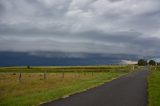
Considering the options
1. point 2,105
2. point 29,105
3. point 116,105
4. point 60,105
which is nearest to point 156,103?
point 116,105

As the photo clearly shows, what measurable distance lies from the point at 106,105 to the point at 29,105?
4.28 m

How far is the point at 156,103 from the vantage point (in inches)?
771

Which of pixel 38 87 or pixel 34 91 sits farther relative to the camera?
pixel 38 87

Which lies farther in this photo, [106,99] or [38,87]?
[38,87]

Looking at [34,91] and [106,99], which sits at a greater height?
[106,99]

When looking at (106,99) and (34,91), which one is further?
(34,91)

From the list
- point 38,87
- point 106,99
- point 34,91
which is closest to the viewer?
point 106,99

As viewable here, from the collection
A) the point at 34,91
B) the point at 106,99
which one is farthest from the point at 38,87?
the point at 106,99

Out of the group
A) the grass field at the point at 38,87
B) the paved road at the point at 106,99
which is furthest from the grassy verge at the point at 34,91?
the paved road at the point at 106,99

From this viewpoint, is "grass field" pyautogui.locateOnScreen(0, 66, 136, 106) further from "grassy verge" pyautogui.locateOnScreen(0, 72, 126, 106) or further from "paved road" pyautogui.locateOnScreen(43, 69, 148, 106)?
"paved road" pyautogui.locateOnScreen(43, 69, 148, 106)

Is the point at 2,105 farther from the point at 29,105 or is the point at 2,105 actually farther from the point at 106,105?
the point at 106,105

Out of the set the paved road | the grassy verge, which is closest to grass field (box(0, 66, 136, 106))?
the grassy verge

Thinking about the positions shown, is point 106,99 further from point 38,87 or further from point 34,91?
point 38,87

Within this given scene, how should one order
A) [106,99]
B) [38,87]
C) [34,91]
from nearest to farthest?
[106,99], [34,91], [38,87]
